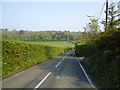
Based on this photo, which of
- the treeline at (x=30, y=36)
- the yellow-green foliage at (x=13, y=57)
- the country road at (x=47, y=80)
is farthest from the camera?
the treeline at (x=30, y=36)

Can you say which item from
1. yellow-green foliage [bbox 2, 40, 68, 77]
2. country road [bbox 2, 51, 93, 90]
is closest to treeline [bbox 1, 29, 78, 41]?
yellow-green foliage [bbox 2, 40, 68, 77]

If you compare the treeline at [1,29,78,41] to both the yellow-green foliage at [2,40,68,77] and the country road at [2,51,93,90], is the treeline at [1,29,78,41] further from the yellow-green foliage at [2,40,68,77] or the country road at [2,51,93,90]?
Answer: the country road at [2,51,93,90]

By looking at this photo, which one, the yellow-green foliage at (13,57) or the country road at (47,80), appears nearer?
the country road at (47,80)

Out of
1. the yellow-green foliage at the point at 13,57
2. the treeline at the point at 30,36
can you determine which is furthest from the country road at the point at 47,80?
the treeline at the point at 30,36

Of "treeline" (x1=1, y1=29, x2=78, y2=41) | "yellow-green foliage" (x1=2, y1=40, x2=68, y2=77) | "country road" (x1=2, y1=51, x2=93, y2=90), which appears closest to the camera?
"country road" (x1=2, y1=51, x2=93, y2=90)

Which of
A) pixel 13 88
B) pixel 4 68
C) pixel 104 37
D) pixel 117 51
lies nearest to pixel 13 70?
pixel 4 68

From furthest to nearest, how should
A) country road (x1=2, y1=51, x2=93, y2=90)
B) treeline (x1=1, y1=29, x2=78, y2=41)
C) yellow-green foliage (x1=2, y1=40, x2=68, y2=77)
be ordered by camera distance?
treeline (x1=1, y1=29, x2=78, y2=41) → yellow-green foliage (x1=2, y1=40, x2=68, y2=77) → country road (x1=2, y1=51, x2=93, y2=90)

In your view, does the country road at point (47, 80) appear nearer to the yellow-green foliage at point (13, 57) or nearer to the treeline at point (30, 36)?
the yellow-green foliage at point (13, 57)

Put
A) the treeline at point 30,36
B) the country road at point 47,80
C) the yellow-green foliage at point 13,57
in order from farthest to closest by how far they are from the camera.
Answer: the treeline at point 30,36 < the yellow-green foliage at point 13,57 < the country road at point 47,80

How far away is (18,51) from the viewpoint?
58.1 ft

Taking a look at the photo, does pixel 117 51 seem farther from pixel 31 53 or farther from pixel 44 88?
pixel 31 53

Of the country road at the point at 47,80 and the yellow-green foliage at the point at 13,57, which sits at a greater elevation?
the yellow-green foliage at the point at 13,57

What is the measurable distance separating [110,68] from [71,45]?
127 metres

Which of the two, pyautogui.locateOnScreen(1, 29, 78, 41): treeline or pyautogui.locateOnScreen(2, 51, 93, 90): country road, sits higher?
pyautogui.locateOnScreen(1, 29, 78, 41): treeline
